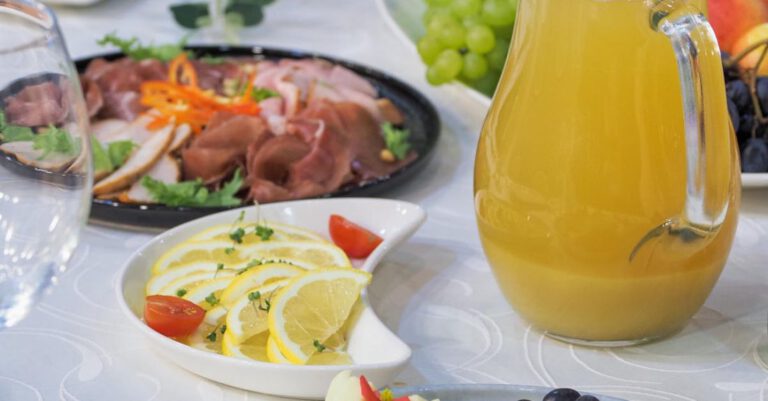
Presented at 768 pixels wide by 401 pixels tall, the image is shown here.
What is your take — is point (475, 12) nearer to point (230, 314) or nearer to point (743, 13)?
point (743, 13)

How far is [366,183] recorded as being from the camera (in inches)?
Answer: 47.9

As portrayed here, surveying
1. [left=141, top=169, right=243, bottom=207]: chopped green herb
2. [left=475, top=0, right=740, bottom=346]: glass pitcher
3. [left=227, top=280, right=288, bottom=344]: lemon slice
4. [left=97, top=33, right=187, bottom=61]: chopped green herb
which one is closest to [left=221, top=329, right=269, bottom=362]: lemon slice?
[left=227, top=280, right=288, bottom=344]: lemon slice

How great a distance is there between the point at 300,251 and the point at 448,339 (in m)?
0.17

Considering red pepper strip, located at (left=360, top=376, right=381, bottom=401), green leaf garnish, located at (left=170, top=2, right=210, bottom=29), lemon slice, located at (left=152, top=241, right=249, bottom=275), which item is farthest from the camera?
green leaf garnish, located at (left=170, top=2, right=210, bottom=29)

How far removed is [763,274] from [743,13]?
19.6 inches

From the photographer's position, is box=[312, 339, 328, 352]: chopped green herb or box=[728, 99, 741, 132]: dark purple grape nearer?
box=[312, 339, 328, 352]: chopped green herb

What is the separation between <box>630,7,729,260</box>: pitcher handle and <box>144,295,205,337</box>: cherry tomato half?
15.8 inches

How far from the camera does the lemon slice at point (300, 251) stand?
1004mm

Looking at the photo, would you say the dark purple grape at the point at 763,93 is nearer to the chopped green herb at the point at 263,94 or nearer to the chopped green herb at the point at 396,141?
the chopped green herb at the point at 396,141

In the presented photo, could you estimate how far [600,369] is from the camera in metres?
0.89

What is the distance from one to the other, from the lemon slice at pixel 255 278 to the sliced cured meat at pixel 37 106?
9.6 inches

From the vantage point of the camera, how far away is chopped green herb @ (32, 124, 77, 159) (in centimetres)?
72

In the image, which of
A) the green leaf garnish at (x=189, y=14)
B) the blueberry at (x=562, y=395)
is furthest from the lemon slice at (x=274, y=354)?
the green leaf garnish at (x=189, y=14)

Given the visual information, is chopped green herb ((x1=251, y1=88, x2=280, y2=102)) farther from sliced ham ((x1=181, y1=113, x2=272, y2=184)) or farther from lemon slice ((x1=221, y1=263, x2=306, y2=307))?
lemon slice ((x1=221, y1=263, x2=306, y2=307))
